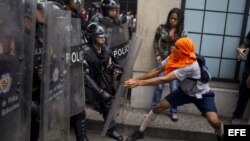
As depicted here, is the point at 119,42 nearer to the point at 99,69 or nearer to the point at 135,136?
the point at 99,69

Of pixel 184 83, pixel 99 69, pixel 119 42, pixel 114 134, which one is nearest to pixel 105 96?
pixel 99 69

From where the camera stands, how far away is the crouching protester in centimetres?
446

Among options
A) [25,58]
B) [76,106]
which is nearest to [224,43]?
[76,106]

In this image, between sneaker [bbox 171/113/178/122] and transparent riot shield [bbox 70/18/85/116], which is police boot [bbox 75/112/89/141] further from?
sneaker [bbox 171/113/178/122]

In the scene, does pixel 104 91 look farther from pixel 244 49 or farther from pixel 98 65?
pixel 244 49

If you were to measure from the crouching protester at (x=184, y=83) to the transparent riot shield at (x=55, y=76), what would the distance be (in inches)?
41.4

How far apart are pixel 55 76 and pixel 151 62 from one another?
3008mm

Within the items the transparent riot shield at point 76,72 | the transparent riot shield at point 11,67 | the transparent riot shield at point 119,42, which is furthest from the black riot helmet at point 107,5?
the transparent riot shield at point 11,67

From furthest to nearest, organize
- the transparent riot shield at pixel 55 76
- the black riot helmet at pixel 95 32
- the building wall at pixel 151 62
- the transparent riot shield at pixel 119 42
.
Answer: the building wall at pixel 151 62 < the transparent riot shield at pixel 119 42 < the black riot helmet at pixel 95 32 < the transparent riot shield at pixel 55 76

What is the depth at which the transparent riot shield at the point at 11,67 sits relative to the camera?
2.58 metres

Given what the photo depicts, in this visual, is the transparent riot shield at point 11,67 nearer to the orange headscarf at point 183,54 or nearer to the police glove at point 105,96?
the police glove at point 105,96

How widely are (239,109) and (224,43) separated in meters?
1.11

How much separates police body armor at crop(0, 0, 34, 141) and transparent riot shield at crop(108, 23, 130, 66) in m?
2.19

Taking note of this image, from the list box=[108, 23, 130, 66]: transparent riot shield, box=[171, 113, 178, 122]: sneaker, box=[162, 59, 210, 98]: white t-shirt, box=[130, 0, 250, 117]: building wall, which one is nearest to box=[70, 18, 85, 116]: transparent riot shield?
Result: box=[108, 23, 130, 66]: transparent riot shield
